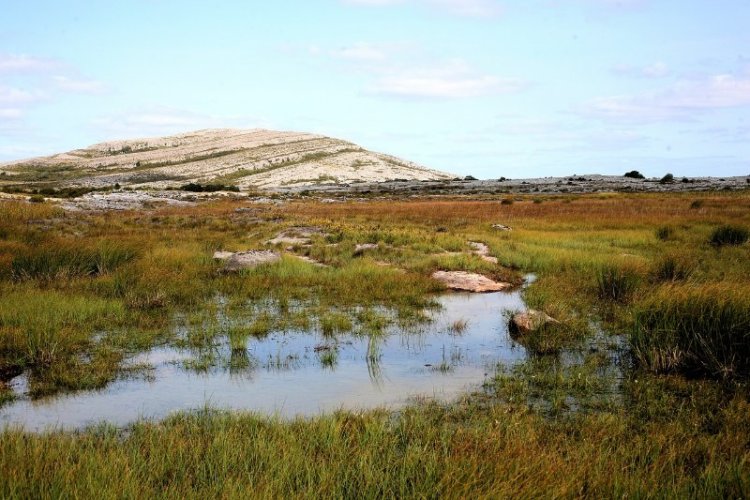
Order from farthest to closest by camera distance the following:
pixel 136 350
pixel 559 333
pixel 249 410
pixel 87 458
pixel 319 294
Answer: pixel 319 294
pixel 559 333
pixel 136 350
pixel 249 410
pixel 87 458

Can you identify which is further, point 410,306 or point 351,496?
point 410,306

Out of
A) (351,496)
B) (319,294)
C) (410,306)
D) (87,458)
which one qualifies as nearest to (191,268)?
(319,294)

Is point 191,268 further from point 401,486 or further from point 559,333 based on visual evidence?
point 401,486

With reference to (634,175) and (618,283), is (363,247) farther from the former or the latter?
(634,175)

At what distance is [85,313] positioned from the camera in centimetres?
1243

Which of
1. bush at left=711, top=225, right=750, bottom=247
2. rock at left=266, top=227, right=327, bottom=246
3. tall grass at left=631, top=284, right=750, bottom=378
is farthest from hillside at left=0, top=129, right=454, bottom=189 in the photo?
tall grass at left=631, top=284, right=750, bottom=378

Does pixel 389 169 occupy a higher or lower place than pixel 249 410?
higher

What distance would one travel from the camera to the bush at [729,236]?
75.7ft

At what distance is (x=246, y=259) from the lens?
1881 centimetres

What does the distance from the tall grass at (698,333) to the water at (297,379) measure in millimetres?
2108

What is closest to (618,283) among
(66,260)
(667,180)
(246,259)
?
(246,259)

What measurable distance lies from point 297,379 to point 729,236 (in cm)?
2055

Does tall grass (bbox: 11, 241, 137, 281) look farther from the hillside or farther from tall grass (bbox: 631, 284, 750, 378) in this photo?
the hillside

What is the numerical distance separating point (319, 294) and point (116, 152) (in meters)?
145
